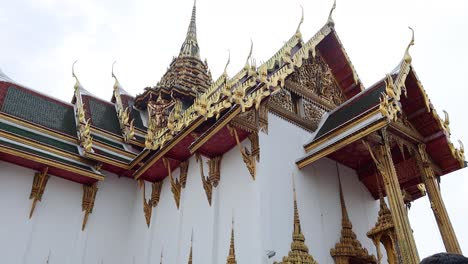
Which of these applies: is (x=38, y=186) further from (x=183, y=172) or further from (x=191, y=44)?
(x=191, y=44)

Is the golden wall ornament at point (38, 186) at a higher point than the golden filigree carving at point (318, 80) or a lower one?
lower

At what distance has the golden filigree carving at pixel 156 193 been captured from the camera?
313 inches

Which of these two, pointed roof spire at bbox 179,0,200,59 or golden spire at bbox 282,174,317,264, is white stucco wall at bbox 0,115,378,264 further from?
pointed roof spire at bbox 179,0,200,59

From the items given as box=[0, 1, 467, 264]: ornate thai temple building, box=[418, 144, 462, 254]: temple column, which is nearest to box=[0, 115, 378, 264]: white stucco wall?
box=[0, 1, 467, 264]: ornate thai temple building

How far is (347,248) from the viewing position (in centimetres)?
571

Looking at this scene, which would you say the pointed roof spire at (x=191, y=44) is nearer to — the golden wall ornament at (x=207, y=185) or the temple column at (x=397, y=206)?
the golden wall ornament at (x=207, y=185)

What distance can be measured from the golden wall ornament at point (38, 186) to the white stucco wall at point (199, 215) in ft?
0.32

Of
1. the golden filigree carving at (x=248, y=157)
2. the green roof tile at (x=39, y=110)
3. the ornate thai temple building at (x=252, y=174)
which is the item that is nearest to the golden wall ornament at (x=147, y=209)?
the ornate thai temple building at (x=252, y=174)

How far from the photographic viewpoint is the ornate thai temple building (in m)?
5.34

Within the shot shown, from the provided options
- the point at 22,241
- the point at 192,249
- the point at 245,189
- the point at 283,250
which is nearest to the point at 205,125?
the point at 245,189

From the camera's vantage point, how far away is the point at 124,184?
879 centimetres

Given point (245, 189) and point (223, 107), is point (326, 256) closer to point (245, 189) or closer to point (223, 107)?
point (245, 189)

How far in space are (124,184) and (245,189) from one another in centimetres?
398

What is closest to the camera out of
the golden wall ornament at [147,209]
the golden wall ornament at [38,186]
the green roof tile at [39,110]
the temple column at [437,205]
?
the temple column at [437,205]
